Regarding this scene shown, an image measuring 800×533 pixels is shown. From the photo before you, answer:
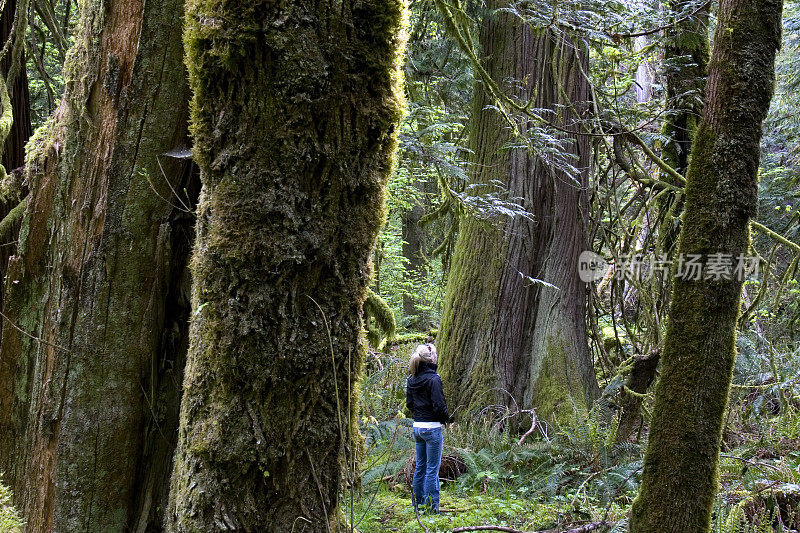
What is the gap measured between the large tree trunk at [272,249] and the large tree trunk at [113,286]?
0.52 metres

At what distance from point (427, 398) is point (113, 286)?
389 centimetres

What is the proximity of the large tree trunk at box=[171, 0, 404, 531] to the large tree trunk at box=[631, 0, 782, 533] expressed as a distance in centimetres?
169

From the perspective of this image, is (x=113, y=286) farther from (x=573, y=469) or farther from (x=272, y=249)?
(x=573, y=469)

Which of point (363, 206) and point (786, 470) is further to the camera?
point (786, 470)

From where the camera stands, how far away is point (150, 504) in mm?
2818

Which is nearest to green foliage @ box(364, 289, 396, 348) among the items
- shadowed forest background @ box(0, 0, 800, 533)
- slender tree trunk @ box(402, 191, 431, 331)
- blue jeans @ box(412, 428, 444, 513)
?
shadowed forest background @ box(0, 0, 800, 533)

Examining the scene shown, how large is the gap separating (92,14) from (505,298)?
6237 mm

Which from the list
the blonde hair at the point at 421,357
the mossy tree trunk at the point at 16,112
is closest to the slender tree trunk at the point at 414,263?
the blonde hair at the point at 421,357

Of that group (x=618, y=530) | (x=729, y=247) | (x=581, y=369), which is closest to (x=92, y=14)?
(x=729, y=247)

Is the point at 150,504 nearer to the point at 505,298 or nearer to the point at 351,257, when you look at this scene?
the point at 351,257

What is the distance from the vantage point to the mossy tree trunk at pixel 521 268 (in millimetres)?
7973

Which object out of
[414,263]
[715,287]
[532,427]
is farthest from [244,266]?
[414,263]

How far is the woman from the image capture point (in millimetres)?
5848

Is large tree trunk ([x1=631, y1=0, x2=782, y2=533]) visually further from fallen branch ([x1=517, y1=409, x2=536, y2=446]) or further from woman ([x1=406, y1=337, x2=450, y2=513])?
fallen branch ([x1=517, y1=409, x2=536, y2=446])
